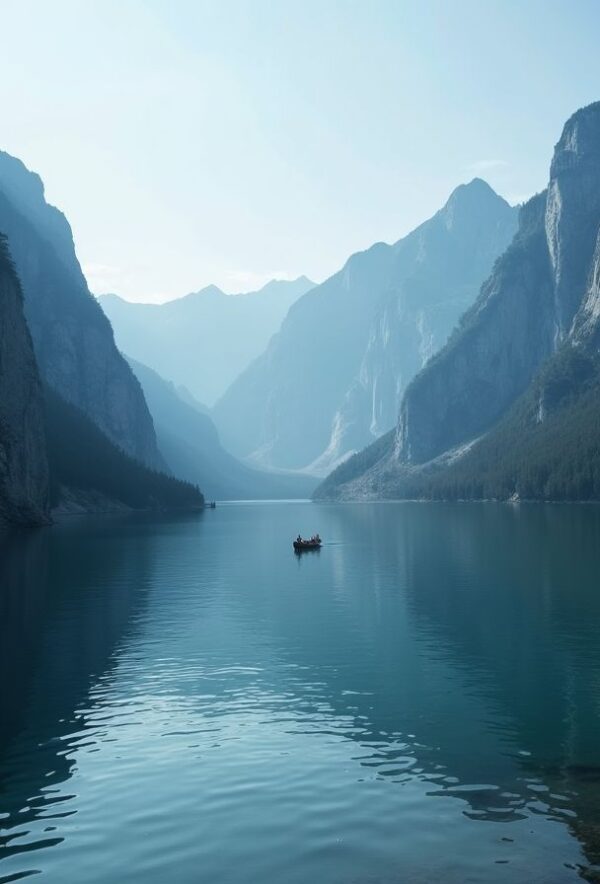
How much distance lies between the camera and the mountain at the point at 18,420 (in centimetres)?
14625

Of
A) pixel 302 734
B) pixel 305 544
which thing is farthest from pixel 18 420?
pixel 302 734

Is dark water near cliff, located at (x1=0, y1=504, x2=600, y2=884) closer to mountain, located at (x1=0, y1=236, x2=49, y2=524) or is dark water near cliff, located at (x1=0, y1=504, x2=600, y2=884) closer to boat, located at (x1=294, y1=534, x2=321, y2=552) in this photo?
boat, located at (x1=294, y1=534, x2=321, y2=552)

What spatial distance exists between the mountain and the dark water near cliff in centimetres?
7905

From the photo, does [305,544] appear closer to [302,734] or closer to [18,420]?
[18,420]

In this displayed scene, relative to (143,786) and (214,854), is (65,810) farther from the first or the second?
(214,854)

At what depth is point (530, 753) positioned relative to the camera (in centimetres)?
2920

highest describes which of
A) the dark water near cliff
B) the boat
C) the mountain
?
the mountain

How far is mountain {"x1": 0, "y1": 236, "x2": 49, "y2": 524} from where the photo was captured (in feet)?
480

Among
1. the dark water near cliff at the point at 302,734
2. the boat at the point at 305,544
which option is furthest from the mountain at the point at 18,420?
the dark water near cliff at the point at 302,734

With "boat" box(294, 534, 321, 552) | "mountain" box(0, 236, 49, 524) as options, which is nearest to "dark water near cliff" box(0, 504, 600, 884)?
"boat" box(294, 534, 321, 552)

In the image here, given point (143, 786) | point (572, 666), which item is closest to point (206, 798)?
point (143, 786)

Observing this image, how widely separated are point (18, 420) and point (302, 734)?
13361cm

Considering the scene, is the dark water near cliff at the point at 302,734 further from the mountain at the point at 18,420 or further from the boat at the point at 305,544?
the mountain at the point at 18,420

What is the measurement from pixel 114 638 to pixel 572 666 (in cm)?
2634
